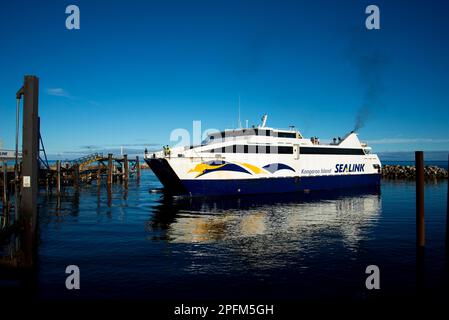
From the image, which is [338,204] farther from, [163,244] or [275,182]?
[163,244]

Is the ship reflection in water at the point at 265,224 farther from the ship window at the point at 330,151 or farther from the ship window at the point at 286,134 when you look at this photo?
the ship window at the point at 286,134

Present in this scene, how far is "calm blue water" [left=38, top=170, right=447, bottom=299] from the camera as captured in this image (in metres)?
9.55

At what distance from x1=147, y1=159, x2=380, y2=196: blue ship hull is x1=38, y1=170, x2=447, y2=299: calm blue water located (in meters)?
4.91

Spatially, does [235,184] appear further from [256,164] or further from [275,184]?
[275,184]

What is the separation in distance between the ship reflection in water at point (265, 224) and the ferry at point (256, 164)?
178 cm

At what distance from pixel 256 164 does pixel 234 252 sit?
1901 centimetres

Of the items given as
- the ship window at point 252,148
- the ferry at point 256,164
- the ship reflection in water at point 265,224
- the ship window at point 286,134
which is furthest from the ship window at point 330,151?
the ship reflection in water at point 265,224

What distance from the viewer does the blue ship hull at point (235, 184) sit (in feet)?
96.0

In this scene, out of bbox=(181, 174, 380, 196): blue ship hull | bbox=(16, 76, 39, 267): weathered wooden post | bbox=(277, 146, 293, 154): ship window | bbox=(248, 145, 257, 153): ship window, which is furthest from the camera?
bbox=(277, 146, 293, 154): ship window

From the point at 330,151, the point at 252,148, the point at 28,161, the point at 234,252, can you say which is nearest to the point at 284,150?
the point at 252,148

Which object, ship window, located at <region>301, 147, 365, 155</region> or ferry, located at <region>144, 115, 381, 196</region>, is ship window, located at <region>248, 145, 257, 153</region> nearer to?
ferry, located at <region>144, 115, 381, 196</region>

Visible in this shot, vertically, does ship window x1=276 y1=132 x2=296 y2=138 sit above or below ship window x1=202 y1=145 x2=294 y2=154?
above

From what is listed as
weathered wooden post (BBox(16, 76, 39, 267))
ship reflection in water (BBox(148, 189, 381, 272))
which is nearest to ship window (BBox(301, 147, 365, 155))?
ship reflection in water (BBox(148, 189, 381, 272))

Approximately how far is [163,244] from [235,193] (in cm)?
1687
